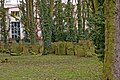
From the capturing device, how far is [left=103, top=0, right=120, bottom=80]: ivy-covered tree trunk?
9.41 metres

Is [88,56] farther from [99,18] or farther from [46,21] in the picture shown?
[99,18]

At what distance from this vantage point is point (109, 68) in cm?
956

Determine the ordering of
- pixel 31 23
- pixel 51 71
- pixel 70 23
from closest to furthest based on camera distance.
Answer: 1. pixel 51 71
2. pixel 31 23
3. pixel 70 23

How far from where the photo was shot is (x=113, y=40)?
952 cm

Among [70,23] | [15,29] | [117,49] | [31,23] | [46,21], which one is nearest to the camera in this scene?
[117,49]

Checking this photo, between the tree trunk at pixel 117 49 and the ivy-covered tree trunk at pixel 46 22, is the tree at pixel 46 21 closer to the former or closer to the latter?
the ivy-covered tree trunk at pixel 46 22

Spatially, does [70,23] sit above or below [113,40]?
above

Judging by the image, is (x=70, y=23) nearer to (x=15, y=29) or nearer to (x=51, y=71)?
(x=51, y=71)

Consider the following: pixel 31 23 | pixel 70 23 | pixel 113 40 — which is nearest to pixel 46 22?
pixel 31 23

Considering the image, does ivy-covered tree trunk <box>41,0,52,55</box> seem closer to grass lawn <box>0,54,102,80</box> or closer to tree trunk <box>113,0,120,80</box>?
grass lawn <box>0,54,102,80</box>

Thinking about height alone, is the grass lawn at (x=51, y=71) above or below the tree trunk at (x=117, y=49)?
below

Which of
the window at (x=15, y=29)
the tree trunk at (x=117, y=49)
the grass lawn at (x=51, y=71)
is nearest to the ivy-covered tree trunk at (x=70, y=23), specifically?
the grass lawn at (x=51, y=71)

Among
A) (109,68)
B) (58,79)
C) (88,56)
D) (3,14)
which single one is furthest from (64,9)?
(109,68)

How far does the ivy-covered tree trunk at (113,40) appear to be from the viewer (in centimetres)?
941
